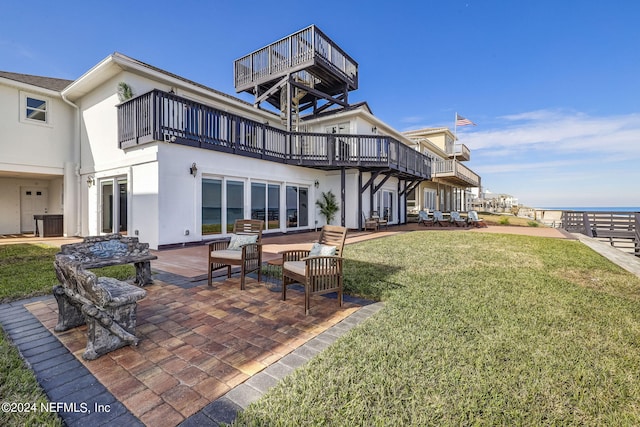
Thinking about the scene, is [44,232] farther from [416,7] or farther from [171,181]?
[416,7]

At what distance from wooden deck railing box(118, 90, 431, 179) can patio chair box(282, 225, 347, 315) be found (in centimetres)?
596

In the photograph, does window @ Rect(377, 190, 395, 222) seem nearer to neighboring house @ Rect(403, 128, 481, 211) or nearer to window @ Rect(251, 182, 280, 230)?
neighboring house @ Rect(403, 128, 481, 211)

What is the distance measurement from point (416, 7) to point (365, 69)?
4120mm

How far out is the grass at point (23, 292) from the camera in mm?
1687

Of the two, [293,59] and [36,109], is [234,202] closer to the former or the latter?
[293,59]

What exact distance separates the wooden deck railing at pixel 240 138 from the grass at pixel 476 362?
6.79m

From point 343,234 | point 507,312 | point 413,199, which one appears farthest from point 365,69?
point 507,312

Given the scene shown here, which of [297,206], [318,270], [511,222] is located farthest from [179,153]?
[511,222]

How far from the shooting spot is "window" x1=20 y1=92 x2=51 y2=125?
32.2ft

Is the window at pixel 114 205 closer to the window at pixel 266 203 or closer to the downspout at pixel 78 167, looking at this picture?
the downspout at pixel 78 167


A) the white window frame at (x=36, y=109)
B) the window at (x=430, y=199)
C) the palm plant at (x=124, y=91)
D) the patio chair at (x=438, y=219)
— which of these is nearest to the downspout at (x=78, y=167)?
the white window frame at (x=36, y=109)

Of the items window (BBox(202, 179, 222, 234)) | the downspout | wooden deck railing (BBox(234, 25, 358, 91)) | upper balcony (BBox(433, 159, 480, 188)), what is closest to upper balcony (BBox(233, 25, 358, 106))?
wooden deck railing (BBox(234, 25, 358, 91))

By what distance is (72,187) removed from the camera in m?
10.7

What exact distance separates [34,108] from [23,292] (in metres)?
10.3
